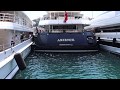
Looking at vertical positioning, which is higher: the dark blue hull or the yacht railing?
the yacht railing

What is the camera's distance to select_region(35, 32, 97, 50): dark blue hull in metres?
16.4

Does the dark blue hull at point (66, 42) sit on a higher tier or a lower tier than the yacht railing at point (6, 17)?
lower

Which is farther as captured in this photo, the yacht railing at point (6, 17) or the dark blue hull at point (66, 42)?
the dark blue hull at point (66, 42)

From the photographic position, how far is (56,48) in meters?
16.4

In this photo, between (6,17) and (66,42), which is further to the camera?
(66,42)

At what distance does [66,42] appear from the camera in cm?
1642

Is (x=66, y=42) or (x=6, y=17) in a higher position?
(x=6, y=17)

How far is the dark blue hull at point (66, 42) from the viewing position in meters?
16.4

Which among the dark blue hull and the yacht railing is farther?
the dark blue hull
